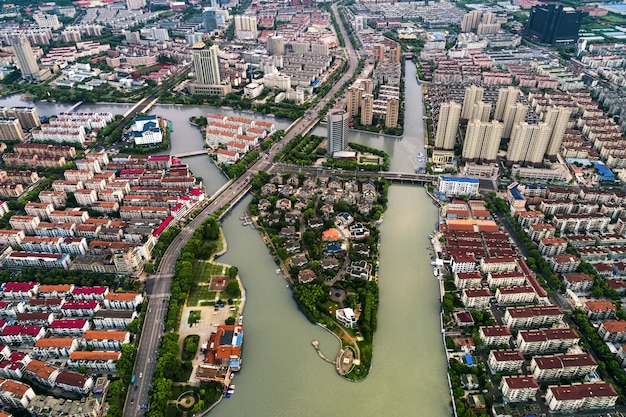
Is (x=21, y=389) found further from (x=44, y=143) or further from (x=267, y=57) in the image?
(x=267, y=57)

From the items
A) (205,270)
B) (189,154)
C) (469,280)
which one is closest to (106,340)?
(205,270)

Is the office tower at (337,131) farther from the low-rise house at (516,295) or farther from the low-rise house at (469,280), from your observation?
the low-rise house at (516,295)

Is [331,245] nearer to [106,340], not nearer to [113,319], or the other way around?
[113,319]

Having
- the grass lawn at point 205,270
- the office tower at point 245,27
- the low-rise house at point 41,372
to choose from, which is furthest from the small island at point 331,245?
the office tower at point 245,27

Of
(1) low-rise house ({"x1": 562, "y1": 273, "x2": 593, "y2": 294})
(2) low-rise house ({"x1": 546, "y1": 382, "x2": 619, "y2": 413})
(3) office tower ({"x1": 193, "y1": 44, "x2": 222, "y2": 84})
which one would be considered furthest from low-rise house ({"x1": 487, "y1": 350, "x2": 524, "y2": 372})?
(3) office tower ({"x1": 193, "y1": 44, "x2": 222, "y2": 84})

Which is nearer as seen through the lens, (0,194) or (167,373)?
(167,373)

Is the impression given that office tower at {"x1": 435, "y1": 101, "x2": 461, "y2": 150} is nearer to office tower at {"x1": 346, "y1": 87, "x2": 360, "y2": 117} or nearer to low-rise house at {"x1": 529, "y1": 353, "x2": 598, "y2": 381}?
office tower at {"x1": 346, "y1": 87, "x2": 360, "y2": 117}

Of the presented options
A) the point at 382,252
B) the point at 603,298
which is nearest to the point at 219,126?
the point at 382,252
